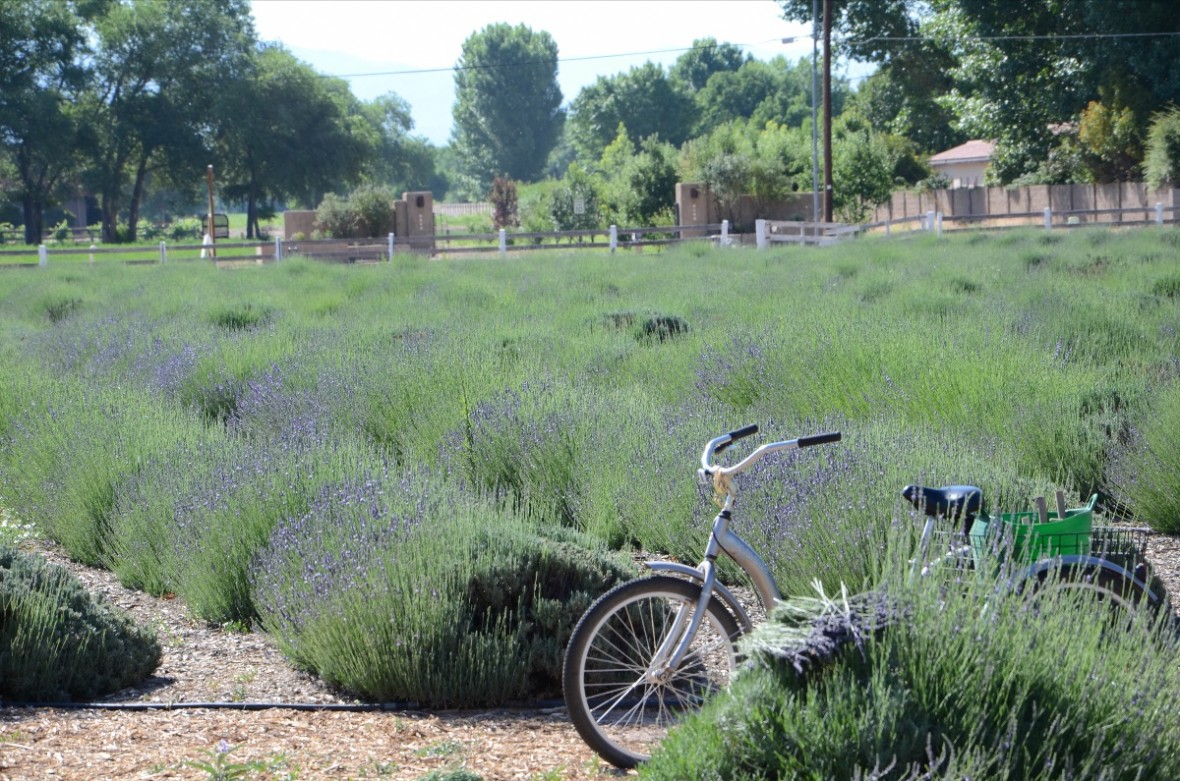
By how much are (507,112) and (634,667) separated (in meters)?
138

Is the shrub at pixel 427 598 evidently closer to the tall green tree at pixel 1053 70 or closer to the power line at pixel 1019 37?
the tall green tree at pixel 1053 70

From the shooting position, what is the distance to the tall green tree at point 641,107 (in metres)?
114

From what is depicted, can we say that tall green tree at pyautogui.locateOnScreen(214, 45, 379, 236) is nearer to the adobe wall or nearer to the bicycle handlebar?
the adobe wall

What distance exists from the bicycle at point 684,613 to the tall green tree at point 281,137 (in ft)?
234

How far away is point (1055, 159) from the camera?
47.3m

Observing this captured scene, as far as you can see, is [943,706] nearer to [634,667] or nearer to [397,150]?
[634,667]

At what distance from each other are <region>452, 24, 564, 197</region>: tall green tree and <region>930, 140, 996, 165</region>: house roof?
7027 centimetres

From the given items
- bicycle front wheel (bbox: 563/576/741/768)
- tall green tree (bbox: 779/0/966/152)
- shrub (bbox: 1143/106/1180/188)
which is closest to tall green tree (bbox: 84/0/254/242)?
tall green tree (bbox: 779/0/966/152)

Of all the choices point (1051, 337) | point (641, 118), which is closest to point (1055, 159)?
point (1051, 337)

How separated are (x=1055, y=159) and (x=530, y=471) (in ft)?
143

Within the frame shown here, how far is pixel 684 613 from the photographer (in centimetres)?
402

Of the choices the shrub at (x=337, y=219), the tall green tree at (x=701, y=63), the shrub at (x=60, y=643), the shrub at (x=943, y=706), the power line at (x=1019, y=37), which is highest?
the tall green tree at (x=701, y=63)

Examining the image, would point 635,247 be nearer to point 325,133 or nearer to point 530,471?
point 530,471

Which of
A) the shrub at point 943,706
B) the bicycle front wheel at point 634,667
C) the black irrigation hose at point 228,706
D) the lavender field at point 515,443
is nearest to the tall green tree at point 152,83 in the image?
the lavender field at point 515,443
